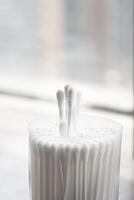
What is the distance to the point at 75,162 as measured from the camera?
2.25ft

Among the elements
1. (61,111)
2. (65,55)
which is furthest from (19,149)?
(65,55)

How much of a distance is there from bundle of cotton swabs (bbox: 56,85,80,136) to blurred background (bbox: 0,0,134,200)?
2.60ft

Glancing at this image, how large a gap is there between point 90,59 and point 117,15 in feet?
0.68

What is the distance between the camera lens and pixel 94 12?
166 cm

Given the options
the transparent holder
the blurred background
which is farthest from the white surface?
the transparent holder

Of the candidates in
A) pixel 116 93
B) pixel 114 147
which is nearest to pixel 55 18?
pixel 116 93

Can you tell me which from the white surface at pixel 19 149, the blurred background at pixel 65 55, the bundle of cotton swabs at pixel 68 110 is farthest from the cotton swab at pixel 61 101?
the blurred background at pixel 65 55

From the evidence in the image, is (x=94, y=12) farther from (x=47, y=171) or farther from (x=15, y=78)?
(x=47, y=171)

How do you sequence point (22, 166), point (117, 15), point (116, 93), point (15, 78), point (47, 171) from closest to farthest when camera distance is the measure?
point (47, 171)
point (22, 166)
point (117, 15)
point (116, 93)
point (15, 78)

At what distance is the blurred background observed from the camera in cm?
164

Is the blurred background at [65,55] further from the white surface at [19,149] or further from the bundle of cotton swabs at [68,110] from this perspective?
the bundle of cotton swabs at [68,110]

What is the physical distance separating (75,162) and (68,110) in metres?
0.09

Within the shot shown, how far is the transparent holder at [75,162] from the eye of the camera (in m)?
0.68

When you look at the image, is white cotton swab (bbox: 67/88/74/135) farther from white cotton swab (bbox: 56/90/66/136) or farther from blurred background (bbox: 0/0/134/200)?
blurred background (bbox: 0/0/134/200)
